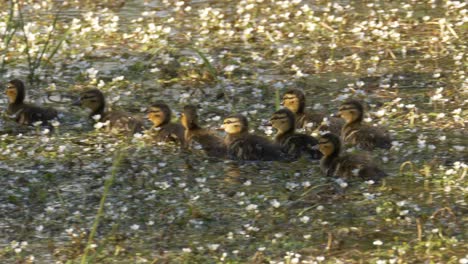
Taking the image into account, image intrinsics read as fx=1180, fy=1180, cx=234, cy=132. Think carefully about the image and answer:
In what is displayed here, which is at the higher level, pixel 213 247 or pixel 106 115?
pixel 106 115

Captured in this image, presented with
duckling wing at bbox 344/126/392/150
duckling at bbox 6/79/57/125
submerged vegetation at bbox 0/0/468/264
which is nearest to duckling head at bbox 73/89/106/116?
submerged vegetation at bbox 0/0/468/264

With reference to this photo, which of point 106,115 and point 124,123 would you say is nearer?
point 124,123

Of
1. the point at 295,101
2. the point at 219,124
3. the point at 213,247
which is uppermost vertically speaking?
the point at 295,101

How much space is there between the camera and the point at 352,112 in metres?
8.40

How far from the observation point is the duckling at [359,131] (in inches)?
320

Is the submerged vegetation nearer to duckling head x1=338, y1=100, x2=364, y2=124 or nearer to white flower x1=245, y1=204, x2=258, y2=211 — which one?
white flower x1=245, y1=204, x2=258, y2=211

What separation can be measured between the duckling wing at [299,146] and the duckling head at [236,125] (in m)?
0.31

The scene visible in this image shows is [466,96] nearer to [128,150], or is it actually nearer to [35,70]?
[128,150]

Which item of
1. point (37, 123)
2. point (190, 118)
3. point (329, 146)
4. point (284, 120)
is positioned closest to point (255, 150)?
point (284, 120)

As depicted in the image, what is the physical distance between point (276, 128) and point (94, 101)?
4.90ft

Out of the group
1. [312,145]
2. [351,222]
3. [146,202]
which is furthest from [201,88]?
[351,222]

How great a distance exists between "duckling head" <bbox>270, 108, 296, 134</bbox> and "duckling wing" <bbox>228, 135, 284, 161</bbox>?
0.25 meters

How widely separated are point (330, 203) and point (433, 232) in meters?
0.82

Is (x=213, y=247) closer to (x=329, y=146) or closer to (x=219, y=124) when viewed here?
(x=329, y=146)
